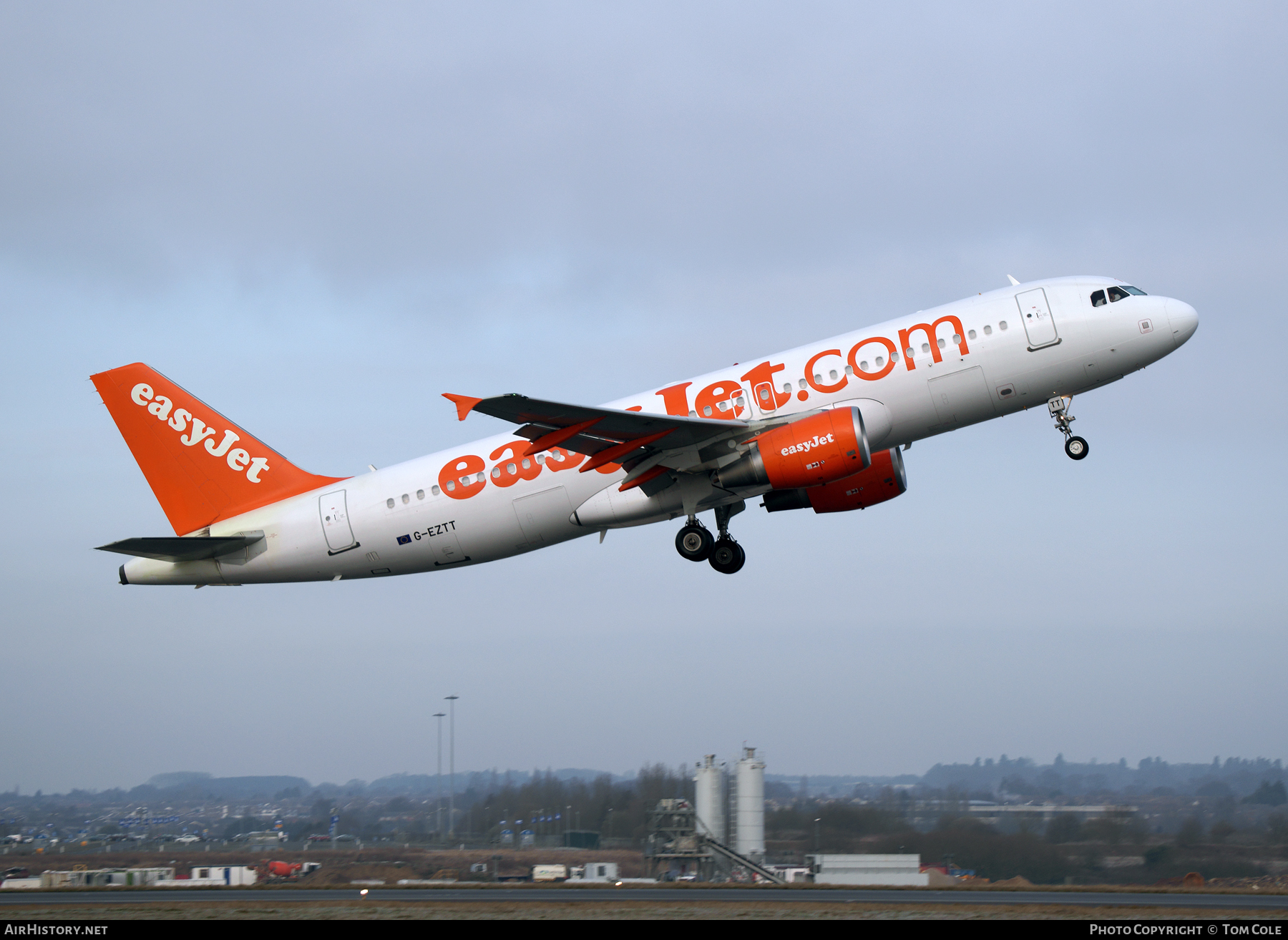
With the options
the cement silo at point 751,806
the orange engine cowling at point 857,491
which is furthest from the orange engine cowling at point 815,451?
the cement silo at point 751,806

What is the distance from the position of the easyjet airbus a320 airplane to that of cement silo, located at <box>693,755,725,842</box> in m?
20.2

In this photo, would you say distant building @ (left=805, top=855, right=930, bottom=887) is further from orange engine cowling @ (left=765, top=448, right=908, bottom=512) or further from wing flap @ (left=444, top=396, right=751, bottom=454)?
wing flap @ (left=444, top=396, right=751, bottom=454)

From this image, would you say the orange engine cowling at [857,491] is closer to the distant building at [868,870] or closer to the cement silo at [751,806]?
the distant building at [868,870]

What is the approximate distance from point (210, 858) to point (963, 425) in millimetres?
31802

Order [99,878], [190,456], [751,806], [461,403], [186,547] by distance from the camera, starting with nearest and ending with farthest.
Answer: [461,403] → [186,547] → [190,456] → [99,878] → [751,806]

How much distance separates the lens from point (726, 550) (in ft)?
105

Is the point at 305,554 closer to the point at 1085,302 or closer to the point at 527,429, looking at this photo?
the point at 527,429

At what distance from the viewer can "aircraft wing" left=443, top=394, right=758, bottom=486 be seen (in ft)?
85.1

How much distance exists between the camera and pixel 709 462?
94.9 feet

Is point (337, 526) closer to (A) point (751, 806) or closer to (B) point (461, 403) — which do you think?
(B) point (461, 403)

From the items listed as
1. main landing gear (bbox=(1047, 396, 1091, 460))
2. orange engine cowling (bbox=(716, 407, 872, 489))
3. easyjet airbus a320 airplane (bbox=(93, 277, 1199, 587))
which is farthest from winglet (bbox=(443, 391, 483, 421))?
main landing gear (bbox=(1047, 396, 1091, 460))

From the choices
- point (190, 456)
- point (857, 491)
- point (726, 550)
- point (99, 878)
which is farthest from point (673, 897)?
point (99, 878)

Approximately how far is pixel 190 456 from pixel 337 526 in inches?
224

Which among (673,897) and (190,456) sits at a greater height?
(190,456)
